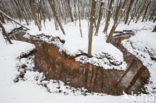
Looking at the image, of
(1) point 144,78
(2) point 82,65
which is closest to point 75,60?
(2) point 82,65

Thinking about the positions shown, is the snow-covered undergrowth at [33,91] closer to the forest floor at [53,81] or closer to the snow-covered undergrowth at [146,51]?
the forest floor at [53,81]

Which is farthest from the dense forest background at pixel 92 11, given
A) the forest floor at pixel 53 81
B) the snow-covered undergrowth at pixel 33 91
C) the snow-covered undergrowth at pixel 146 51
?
the snow-covered undergrowth at pixel 33 91

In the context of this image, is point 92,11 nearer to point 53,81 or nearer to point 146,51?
point 53,81

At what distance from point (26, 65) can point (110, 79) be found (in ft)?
19.4

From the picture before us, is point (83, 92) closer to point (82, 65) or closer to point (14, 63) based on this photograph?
point (82, 65)

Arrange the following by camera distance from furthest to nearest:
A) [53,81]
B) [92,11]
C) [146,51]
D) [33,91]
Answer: [146,51], [53,81], [92,11], [33,91]

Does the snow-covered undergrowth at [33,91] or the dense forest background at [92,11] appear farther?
the dense forest background at [92,11]

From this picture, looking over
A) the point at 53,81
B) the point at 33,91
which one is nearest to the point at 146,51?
the point at 53,81

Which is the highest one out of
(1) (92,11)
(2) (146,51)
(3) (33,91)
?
(1) (92,11)

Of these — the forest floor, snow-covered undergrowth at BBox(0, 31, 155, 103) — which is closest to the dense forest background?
the forest floor

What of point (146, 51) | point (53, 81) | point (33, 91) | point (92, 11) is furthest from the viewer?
point (146, 51)

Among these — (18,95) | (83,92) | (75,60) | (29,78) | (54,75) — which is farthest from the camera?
(75,60)

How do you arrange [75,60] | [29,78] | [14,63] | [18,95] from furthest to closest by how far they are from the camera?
[75,60] → [14,63] → [29,78] → [18,95]

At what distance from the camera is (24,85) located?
4.79 metres
